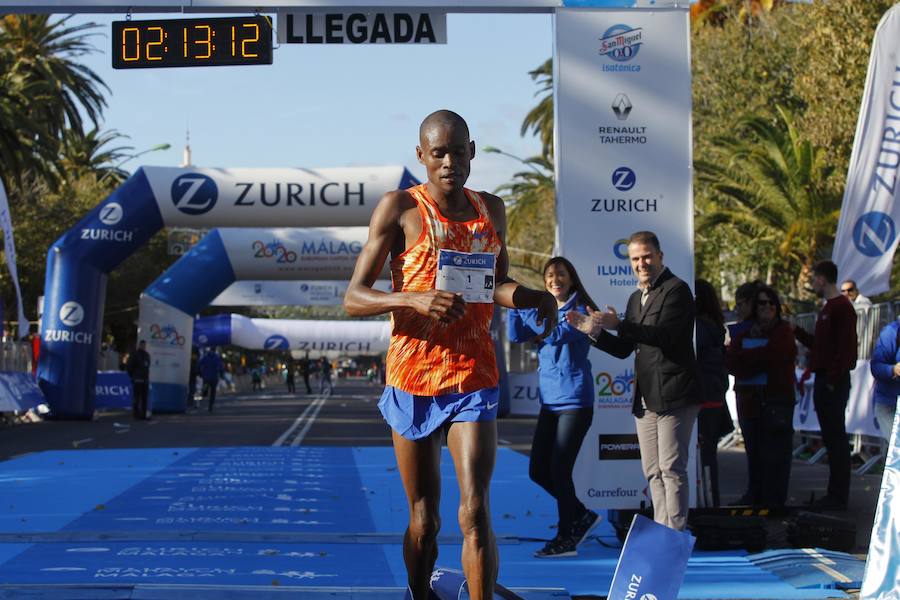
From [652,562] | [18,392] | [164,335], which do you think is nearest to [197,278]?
[164,335]

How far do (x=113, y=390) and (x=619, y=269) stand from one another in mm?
25440

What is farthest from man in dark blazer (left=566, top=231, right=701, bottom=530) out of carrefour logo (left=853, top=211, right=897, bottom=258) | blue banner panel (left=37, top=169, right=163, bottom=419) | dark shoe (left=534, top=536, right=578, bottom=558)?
blue banner panel (left=37, top=169, right=163, bottom=419)

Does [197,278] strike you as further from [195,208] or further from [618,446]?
[618,446]

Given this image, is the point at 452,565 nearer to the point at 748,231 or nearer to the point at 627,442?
the point at 627,442

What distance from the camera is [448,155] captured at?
17.1 feet

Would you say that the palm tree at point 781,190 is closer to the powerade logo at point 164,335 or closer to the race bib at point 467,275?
the powerade logo at point 164,335

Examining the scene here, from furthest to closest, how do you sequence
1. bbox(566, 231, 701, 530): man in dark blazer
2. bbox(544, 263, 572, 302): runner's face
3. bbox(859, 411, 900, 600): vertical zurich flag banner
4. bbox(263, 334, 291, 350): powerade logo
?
bbox(263, 334, 291, 350): powerade logo < bbox(544, 263, 572, 302): runner's face < bbox(566, 231, 701, 530): man in dark blazer < bbox(859, 411, 900, 600): vertical zurich flag banner

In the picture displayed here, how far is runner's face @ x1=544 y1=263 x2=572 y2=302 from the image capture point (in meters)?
8.41

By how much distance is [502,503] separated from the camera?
12.0 meters

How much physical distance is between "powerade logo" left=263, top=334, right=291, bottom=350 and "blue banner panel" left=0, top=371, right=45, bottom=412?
2518 centimetres

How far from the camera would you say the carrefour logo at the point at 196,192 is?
971 inches

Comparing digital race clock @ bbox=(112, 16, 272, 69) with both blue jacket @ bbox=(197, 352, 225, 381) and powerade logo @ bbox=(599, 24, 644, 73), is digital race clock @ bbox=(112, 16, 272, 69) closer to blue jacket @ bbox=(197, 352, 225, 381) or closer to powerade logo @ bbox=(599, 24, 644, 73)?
powerade logo @ bbox=(599, 24, 644, 73)

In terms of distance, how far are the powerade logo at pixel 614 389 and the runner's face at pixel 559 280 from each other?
1.37 metres

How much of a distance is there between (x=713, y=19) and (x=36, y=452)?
3635cm
